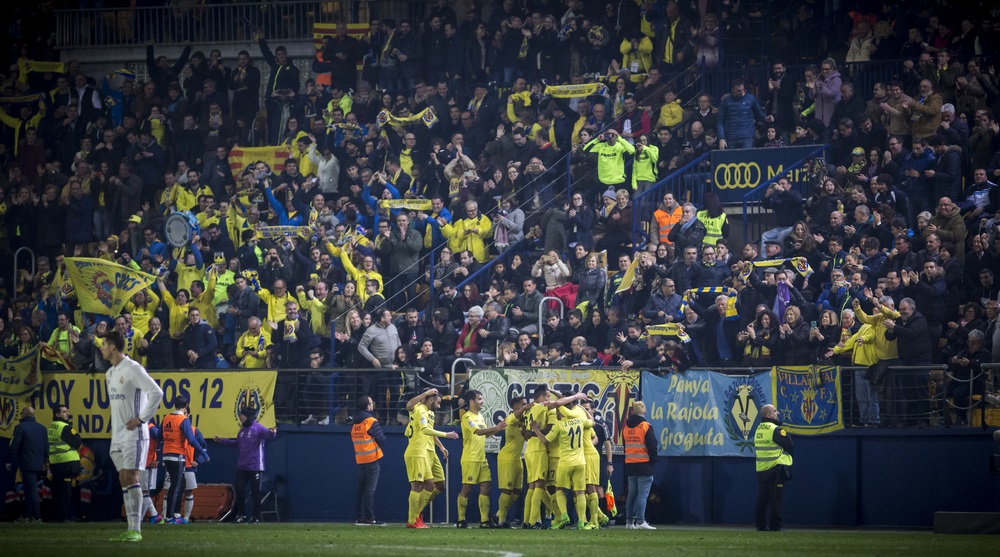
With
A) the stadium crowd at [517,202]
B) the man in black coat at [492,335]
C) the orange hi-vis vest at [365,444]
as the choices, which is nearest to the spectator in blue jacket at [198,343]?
the stadium crowd at [517,202]

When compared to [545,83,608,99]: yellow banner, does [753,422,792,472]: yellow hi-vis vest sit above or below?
below

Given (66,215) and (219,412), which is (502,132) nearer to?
(219,412)

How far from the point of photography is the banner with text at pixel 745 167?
26.3m

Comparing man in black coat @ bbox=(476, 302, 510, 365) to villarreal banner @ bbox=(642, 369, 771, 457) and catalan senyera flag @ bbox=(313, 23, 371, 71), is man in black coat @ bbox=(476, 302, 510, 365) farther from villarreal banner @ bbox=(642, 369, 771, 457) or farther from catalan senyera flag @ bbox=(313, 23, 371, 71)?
catalan senyera flag @ bbox=(313, 23, 371, 71)

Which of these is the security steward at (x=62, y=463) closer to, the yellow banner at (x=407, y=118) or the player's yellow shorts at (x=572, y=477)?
the player's yellow shorts at (x=572, y=477)

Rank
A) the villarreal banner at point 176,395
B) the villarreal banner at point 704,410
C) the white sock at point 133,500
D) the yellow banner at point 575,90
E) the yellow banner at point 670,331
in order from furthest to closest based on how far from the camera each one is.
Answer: the yellow banner at point 575,90
the villarreal banner at point 176,395
the yellow banner at point 670,331
the villarreal banner at point 704,410
the white sock at point 133,500

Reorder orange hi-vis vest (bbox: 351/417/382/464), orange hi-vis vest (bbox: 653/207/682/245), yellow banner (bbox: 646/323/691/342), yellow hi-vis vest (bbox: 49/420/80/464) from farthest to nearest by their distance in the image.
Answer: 1. orange hi-vis vest (bbox: 653/207/682/245)
2. yellow hi-vis vest (bbox: 49/420/80/464)
3. orange hi-vis vest (bbox: 351/417/382/464)
4. yellow banner (bbox: 646/323/691/342)

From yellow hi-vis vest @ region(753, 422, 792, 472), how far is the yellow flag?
4.29m

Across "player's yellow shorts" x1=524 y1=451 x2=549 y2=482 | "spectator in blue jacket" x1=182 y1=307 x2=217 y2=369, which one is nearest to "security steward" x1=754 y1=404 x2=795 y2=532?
"player's yellow shorts" x1=524 y1=451 x2=549 y2=482

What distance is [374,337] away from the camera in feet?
83.1

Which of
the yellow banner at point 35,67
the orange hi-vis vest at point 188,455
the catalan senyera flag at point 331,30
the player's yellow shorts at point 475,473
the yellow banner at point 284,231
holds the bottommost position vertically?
the player's yellow shorts at point 475,473

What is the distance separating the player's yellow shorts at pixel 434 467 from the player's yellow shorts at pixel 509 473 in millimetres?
939

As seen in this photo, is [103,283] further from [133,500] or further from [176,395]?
[133,500]

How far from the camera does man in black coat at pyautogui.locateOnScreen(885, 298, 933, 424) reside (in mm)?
21219
